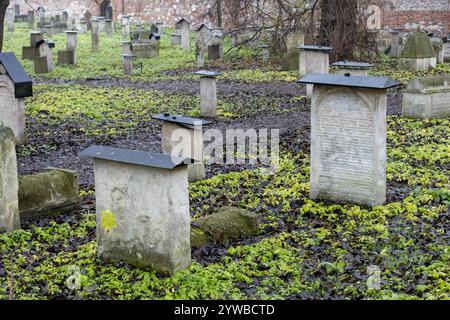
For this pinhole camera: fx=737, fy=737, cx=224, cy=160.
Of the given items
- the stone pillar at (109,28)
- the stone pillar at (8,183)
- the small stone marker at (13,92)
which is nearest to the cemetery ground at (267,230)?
the stone pillar at (8,183)

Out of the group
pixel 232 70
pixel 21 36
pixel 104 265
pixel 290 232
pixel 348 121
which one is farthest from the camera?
pixel 21 36

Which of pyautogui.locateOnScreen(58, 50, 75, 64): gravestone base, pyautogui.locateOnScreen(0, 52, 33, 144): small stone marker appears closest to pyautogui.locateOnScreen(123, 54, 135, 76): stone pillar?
pyautogui.locateOnScreen(58, 50, 75, 64): gravestone base

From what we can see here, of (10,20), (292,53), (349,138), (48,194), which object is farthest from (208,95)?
(10,20)

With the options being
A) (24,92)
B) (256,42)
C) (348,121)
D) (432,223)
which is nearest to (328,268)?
(432,223)

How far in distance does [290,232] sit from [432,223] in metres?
1.47

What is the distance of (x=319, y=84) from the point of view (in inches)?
330

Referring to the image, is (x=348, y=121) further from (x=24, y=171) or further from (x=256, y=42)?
(x=256, y=42)

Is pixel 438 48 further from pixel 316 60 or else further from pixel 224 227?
pixel 224 227

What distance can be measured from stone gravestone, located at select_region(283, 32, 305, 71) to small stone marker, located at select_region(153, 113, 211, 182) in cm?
1207

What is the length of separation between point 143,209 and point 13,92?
19.9 ft

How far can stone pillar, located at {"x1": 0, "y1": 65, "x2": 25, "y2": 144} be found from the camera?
1162 cm

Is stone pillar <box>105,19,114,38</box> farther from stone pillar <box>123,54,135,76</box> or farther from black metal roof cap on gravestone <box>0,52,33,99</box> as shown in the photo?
black metal roof cap on gravestone <box>0,52,33,99</box>

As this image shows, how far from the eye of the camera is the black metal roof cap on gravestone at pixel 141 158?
600cm

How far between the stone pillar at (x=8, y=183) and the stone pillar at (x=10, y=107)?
176 inches
